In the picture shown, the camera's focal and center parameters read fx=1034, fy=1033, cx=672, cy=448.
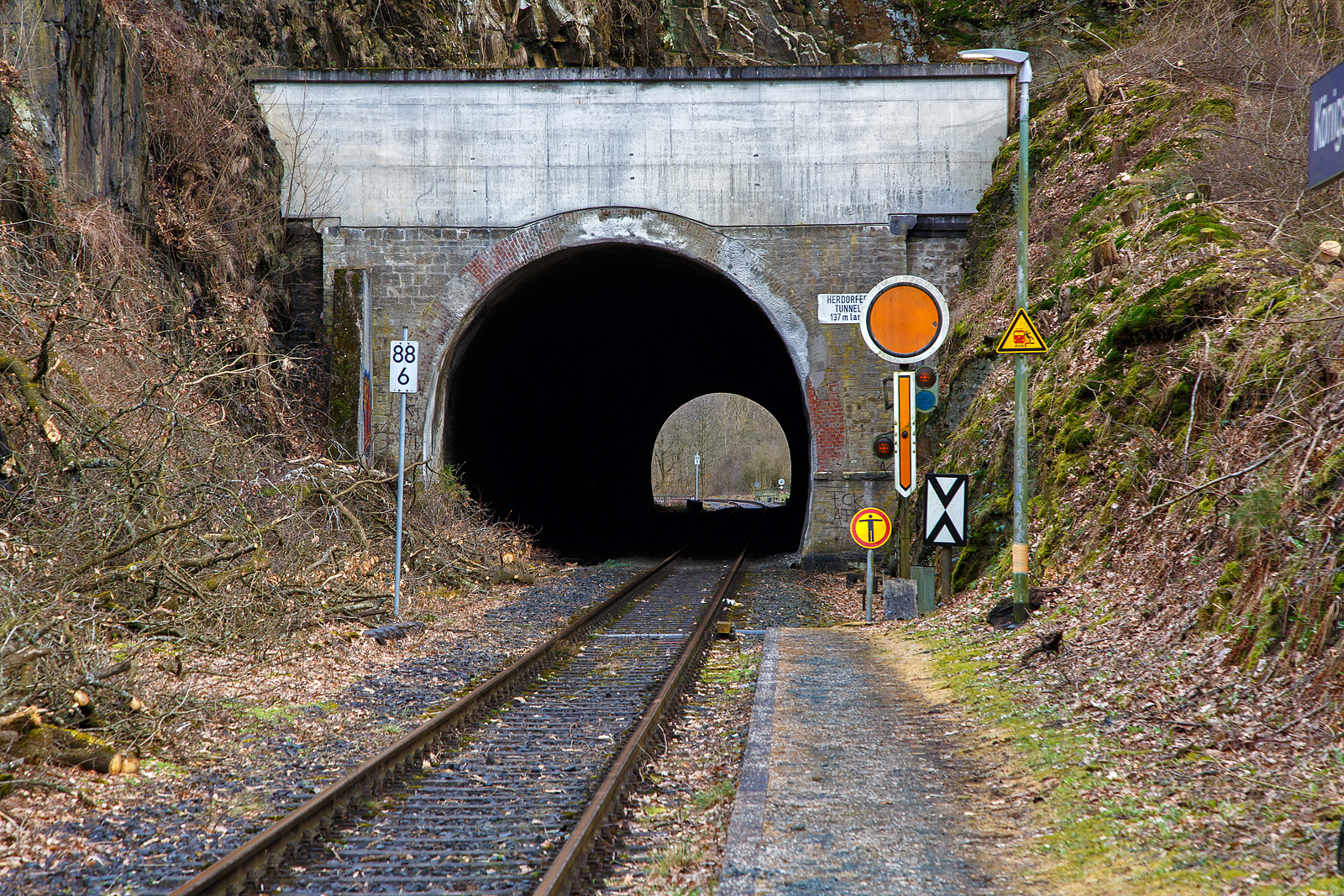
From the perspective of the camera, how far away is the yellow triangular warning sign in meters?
9.11

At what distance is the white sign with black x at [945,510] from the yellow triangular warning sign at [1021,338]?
1.88 metres

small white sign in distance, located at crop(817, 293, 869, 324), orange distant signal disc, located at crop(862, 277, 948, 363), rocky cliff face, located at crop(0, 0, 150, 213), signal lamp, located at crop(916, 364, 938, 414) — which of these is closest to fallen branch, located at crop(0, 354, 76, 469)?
rocky cliff face, located at crop(0, 0, 150, 213)

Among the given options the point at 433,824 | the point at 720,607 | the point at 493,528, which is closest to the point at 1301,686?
the point at 433,824

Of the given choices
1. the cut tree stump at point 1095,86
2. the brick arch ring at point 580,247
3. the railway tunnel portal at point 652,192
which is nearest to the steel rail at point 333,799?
the brick arch ring at point 580,247

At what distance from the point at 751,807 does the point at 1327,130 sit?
377cm

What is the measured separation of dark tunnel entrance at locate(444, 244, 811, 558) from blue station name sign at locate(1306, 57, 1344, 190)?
13.7 m

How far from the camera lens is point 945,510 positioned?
10711 mm

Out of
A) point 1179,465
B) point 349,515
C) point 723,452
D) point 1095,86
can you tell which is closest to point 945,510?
point 1179,465

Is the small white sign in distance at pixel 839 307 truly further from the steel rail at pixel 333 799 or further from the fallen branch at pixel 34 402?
the fallen branch at pixel 34 402

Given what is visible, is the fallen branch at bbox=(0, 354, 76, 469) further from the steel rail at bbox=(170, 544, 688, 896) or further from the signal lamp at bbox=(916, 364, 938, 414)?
the signal lamp at bbox=(916, 364, 938, 414)

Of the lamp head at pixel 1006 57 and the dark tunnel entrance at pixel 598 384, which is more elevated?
the lamp head at pixel 1006 57

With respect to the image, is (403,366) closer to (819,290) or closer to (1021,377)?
(1021,377)

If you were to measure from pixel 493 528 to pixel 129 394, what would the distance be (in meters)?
6.77

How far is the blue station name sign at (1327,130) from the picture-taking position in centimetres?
374
